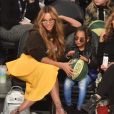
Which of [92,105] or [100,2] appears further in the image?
[100,2]

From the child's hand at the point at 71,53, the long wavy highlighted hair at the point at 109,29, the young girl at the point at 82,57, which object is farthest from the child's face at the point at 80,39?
the long wavy highlighted hair at the point at 109,29

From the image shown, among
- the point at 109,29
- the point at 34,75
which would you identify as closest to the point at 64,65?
the point at 34,75

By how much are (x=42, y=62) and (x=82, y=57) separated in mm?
491

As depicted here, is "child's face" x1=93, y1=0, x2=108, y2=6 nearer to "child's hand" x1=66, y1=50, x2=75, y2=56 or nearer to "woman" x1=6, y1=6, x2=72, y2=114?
"woman" x1=6, y1=6, x2=72, y2=114

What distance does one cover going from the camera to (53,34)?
19.3 ft

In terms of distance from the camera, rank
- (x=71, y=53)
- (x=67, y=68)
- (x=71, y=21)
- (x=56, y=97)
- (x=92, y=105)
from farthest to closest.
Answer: (x=71, y=21) < (x=71, y=53) < (x=67, y=68) < (x=56, y=97) < (x=92, y=105)

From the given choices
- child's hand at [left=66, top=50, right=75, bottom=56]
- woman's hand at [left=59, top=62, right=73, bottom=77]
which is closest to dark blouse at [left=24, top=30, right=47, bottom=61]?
woman's hand at [left=59, top=62, right=73, bottom=77]

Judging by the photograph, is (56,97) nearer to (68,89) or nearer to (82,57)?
(68,89)

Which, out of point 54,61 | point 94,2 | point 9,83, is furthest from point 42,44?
point 94,2

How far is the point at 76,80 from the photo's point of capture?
572 centimetres

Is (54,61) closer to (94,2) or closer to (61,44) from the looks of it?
(61,44)

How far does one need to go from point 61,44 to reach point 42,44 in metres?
0.29

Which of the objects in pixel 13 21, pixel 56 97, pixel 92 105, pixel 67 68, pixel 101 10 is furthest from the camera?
pixel 13 21

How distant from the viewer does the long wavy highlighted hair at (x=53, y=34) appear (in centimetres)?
575
